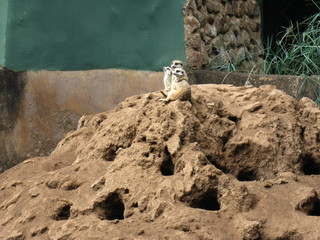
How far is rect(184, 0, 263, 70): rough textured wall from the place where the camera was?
6.39 meters

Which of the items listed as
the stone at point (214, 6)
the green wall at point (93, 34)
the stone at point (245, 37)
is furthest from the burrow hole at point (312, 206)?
the stone at point (245, 37)

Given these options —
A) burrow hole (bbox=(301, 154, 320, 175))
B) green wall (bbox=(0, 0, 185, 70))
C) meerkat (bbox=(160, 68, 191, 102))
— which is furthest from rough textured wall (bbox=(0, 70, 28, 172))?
burrow hole (bbox=(301, 154, 320, 175))

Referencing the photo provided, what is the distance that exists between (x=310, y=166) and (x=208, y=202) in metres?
0.95

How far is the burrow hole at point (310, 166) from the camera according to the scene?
3.95 meters

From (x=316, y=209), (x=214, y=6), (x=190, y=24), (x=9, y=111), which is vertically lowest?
(x=316, y=209)

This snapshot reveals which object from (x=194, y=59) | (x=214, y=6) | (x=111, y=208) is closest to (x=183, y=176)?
(x=111, y=208)

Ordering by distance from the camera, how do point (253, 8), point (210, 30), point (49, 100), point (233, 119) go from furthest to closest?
1. point (253, 8)
2. point (210, 30)
3. point (49, 100)
4. point (233, 119)

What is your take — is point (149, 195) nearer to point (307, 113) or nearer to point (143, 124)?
point (143, 124)

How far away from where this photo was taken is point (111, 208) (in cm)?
341

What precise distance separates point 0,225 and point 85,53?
271 cm

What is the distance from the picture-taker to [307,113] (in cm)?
414

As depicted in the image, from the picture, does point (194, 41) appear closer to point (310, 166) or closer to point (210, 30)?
point (210, 30)

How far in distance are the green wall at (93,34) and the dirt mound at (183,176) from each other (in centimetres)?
168

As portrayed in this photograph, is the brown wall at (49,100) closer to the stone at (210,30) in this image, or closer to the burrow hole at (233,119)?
the stone at (210,30)
